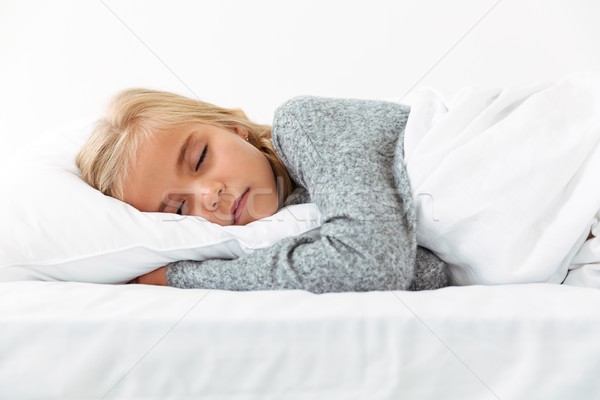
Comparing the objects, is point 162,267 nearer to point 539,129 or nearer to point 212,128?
point 212,128

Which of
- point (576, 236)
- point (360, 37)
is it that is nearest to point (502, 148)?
point (576, 236)

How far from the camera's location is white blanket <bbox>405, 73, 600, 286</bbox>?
799mm

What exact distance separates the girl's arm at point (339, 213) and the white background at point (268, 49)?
781 millimetres

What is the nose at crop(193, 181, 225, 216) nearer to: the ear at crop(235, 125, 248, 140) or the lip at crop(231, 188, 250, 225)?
the lip at crop(231, 188, 250, 225)

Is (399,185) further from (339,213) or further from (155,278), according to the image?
(155,278)

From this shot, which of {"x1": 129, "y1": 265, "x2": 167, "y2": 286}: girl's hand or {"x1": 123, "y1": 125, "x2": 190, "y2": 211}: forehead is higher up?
{"x1": 123, "y1": 125, "x2": 190, "y2": 211}: forehead

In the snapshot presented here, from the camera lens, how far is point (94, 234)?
0.87 meters

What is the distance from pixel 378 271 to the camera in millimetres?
779

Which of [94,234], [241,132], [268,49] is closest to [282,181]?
[241,132]

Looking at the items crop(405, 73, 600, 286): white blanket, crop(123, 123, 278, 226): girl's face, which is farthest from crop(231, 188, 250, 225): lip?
crop(405, 73, 600, 286): white blanket

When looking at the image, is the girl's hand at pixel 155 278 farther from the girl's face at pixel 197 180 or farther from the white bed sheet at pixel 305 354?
the white bed sheet at pixel 305 354

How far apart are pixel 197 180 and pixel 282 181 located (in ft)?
0.76

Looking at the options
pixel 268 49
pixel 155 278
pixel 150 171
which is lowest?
pixel 155 278

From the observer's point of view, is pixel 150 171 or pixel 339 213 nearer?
pixel 339 213
